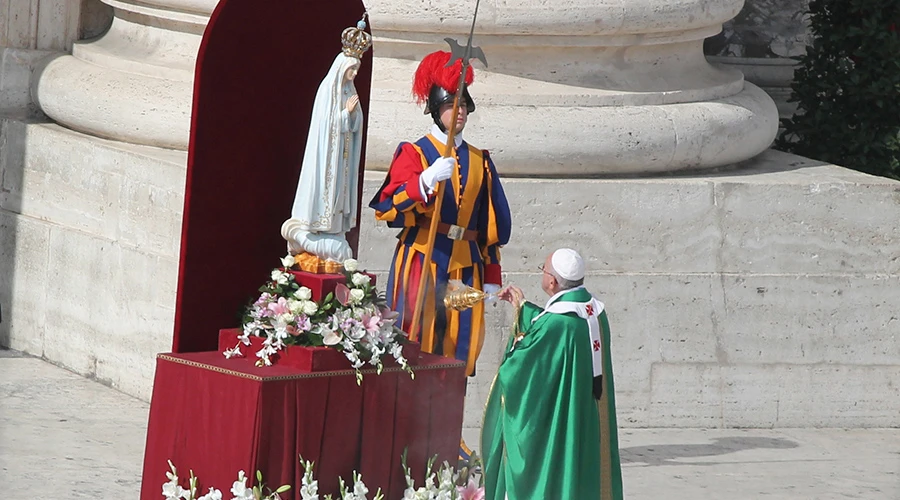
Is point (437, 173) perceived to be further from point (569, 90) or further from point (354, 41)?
point (569, 90)

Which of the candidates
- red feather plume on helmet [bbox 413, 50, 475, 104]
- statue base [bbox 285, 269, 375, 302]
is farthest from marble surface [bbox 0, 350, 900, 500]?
red feather plume on helmet [bbox 413, 50, 475, 104]

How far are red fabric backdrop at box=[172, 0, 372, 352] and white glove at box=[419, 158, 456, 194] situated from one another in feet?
1.75

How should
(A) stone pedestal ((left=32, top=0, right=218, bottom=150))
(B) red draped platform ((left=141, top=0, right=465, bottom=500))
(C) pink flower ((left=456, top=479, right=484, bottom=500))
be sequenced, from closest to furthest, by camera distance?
1. (B) red draped platform ((left=141, top=0, right=465, bottom=500))
2. (C) pink flower ((left=456, top=479, right=484, bottom=500))
3. (A) stone pedestal ((left=32, top=0, right=218, bottom=150))

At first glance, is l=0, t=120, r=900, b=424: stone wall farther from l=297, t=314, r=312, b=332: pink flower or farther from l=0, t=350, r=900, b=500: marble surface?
l=297, t=314, r=312, b=332: pink flower

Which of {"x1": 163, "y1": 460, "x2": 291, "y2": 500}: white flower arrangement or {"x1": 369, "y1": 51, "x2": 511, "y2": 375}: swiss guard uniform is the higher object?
{"x1": 369, "y1": 51, "x2": 511, "y2": 375}: swiss guard uniform

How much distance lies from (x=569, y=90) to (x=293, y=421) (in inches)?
132

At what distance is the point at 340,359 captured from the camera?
20.9 ft

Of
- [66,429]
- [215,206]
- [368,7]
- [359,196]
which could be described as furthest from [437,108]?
[66,429]

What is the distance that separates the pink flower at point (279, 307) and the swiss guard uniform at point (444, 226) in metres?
0.99

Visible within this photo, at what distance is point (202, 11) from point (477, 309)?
107 inches

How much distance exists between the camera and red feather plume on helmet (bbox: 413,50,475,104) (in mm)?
7133

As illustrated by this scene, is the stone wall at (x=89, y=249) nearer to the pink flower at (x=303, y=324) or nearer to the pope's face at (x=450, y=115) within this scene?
the pope's face at (x=450, y=115)

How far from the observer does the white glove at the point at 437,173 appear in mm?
7031

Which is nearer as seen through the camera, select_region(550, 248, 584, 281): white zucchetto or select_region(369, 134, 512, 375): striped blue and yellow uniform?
select_region(550, 248, 584, 281): white zucchetto
